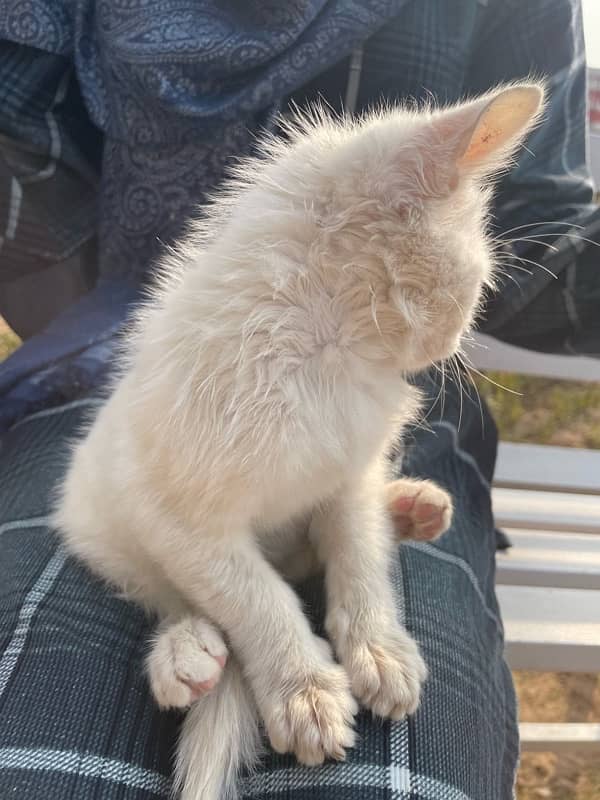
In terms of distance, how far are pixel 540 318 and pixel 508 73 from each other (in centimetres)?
35

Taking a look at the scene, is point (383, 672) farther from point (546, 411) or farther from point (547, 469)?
point (546, 411)

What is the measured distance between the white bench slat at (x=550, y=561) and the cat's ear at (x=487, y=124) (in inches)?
27.6

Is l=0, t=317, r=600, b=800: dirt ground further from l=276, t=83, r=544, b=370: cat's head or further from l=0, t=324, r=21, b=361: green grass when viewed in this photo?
l=276, t=83, r=544, b=370: cat's head

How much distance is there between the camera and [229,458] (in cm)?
53

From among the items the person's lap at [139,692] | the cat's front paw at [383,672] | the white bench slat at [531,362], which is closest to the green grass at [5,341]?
the person's lap at [139,692]

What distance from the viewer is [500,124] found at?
487 millimetres

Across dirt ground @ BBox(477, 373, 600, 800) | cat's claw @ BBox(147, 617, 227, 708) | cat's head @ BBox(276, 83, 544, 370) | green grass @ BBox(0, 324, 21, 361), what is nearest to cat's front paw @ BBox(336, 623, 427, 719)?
cat's claw @ BBox(147, 617, 227, 708)

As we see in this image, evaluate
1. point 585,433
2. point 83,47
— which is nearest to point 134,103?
point 83,47

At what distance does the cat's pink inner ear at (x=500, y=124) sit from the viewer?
1.53ft

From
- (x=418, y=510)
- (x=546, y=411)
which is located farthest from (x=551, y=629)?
(x=546, y=411)

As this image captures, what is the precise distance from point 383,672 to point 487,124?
1.43 feet

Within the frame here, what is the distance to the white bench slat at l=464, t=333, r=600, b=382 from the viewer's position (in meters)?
1.25

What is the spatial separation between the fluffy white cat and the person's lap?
0.11ft

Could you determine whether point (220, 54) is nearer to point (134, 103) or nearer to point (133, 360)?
point (134, 103)
